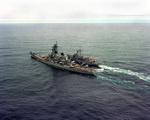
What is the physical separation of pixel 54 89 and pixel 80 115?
23.1 meters

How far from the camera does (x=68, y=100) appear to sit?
5806 cm

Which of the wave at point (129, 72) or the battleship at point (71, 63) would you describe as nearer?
the wave at point (129, 72)

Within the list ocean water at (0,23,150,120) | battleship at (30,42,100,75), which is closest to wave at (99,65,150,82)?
ocean water at (0,23,150,120)

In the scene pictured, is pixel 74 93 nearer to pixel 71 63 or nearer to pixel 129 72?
pixel 71 63

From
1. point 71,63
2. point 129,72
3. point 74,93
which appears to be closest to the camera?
point 74,93

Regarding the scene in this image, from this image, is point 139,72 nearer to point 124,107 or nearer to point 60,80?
point 124,107

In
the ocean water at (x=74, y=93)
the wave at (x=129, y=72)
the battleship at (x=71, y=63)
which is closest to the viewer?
the ocean water at (x=74, y=93)

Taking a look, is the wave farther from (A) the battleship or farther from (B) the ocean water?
(A) the battleship

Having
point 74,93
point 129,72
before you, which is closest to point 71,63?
point 74,93

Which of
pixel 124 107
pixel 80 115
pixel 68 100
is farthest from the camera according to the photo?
pixel 68 100

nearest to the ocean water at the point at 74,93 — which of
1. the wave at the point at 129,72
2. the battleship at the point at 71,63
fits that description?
the wave at the point at 129,72

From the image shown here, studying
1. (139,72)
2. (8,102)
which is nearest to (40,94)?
(8,102)

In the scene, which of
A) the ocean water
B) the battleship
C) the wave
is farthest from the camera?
the battleship

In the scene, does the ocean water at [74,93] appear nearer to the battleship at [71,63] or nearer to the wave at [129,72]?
the wave at [129,72]
